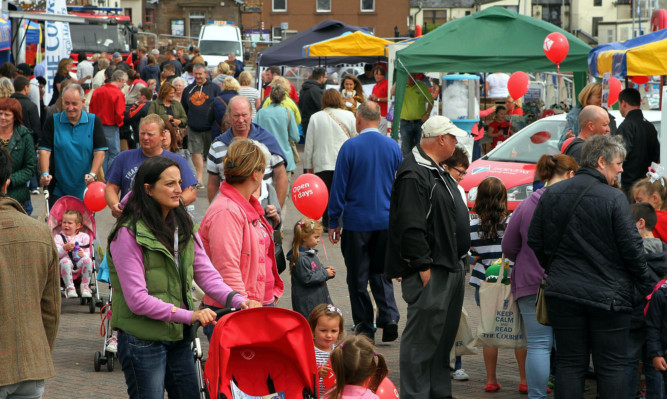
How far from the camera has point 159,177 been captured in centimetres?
466

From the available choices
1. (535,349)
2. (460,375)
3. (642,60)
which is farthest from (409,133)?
(535,349)

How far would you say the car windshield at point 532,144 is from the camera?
12.4 m

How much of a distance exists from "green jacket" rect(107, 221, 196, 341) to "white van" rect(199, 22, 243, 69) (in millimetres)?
36608

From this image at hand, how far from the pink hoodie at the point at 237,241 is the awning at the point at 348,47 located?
15.8 m

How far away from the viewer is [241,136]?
7.74m

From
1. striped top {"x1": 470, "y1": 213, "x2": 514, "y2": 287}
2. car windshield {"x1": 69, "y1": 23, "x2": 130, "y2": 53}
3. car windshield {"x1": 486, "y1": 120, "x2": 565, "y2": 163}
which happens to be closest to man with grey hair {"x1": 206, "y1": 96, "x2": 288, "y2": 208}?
striped top {"x1": 470, "y1": 213, "x2": 514, "y2": 287}

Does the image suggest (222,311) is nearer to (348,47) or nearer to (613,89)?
(613,89)

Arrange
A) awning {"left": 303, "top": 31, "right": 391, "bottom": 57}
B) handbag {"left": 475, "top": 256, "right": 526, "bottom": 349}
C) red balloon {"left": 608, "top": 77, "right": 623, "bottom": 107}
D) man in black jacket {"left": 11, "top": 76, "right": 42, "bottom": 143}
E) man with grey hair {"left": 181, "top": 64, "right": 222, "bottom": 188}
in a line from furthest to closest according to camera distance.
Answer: awning {"left": 303, "top": 31, "right": 391, "bottom": 57} < man with grey hair {"left": 181, "top": 64, "right": 222, "bottom": 188} < man in black jacket {"left": 11, "top": 76, "right": 42, "bottom": 143} < red balloon {"left": 608, "top": 77, "right": 623, "bottom": 107} < handbag {"left": 475, "top": 256, "right": 526, "bottom": 349}

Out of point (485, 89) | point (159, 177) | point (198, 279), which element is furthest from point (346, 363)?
point (485, 89)

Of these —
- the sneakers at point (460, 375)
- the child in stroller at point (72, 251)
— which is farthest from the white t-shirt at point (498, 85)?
the sneakers at point (460, 375)

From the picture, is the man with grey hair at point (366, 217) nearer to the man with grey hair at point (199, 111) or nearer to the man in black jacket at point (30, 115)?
the man in black jacket at point (30, 115)

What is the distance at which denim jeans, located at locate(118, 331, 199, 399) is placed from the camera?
4629mm

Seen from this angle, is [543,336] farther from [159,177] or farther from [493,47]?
[493,47]

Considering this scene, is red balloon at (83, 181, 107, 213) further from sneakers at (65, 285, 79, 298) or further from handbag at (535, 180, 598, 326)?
handbag at (535, 180, 598, 326)
